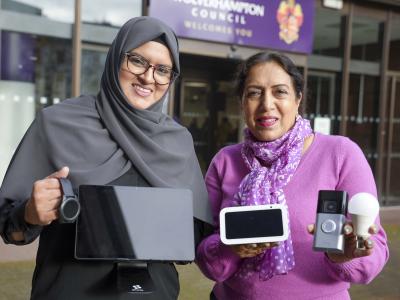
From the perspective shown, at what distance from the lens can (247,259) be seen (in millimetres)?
1964

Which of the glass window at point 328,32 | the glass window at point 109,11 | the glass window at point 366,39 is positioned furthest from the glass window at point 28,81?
the glass window at point 366,39

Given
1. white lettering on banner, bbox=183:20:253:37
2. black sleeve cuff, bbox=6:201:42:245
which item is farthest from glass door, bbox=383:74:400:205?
black sleeve cuff, bbox=6:201:42:245

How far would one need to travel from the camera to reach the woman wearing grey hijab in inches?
68.2

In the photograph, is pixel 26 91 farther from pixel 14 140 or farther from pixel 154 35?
pixel 154 35

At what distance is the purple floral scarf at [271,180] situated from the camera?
1.88m

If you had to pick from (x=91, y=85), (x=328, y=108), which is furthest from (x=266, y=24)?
(x=91, y=85)

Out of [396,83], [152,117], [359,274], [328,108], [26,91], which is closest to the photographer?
[359,274]

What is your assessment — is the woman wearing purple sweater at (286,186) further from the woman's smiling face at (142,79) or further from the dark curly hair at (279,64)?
the woman's smiling face at (142,79)

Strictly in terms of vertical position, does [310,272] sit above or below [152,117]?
below

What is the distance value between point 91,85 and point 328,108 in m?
3.81

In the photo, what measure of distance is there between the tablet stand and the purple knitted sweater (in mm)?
321

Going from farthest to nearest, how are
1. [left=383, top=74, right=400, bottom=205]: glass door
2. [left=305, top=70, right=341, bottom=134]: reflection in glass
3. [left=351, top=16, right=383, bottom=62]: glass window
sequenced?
1. [left=383, top=74, right=400, bottom=205]: glass door
2. [left=351, top=16, right=383, bottom=62]: glass window
3. [left=305, top=70, right=341, bottom=134]: reflection in glass

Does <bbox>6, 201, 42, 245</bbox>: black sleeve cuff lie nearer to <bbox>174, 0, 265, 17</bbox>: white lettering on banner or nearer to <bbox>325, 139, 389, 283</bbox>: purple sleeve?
<bbox>325, 139, 389, 283</bbox>: purple sleeve

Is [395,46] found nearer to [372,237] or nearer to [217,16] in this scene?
[217,16]
